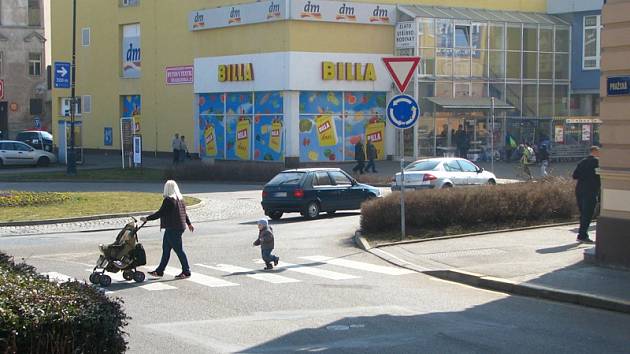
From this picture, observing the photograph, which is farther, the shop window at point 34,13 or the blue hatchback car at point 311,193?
the shop window at point 34,13

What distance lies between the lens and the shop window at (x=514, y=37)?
53.5 meters

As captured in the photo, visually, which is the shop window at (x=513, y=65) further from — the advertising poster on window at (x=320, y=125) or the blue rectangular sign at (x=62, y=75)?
the blue rectangular sign at (x=62, y=75)

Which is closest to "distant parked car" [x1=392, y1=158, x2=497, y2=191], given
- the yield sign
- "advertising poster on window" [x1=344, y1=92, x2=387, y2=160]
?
the yield sign

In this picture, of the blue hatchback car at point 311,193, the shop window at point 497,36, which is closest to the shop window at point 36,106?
the shop window at point 497,36

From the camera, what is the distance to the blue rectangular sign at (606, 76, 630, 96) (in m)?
15.2

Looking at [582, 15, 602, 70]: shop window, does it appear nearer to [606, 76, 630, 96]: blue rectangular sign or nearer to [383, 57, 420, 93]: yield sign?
[383, 57, 420, 93]: yield sign

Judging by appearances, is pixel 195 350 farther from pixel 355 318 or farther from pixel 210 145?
pixel 210 145

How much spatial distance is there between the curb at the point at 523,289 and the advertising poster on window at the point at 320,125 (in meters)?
31.6

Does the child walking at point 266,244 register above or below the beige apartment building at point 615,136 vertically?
below

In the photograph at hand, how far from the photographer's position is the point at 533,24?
54438 mm

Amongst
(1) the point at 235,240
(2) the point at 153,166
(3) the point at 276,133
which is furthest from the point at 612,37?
(2) the point at 153,166

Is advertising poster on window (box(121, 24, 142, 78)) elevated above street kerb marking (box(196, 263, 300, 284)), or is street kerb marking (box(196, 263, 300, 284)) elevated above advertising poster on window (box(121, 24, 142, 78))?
advertising poster on window (box(121, 24, 142, 78))

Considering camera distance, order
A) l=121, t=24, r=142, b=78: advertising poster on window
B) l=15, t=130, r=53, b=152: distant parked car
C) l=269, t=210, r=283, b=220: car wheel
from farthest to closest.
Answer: l=15, t=130, r=53, b=152: distant parked car → l=121, t=24, r=142, b=78: advertising poster on window → l=269, t=210, r=283, b=220: car wheel

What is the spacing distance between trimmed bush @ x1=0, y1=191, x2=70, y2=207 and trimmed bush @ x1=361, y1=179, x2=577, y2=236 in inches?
467
